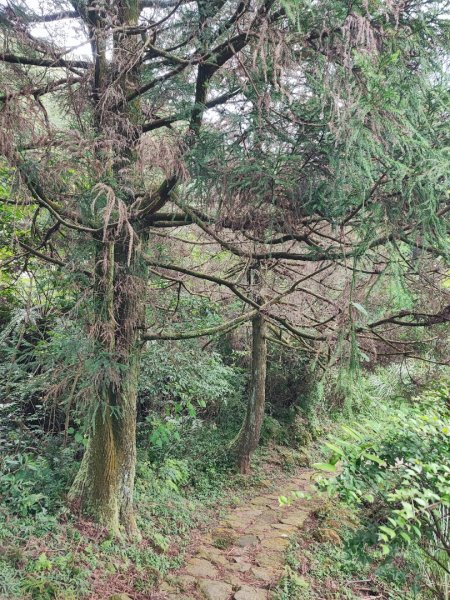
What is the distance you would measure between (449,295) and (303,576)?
129 inches

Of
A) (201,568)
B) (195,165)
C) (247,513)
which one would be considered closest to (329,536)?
(247,513)

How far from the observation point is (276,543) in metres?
5.23

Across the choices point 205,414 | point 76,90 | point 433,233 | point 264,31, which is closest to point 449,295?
point 433,233

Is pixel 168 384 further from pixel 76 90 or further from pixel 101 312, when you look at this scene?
pixel 76 90

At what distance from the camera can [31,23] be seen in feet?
11.6

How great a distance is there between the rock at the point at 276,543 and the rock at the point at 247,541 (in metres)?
0.11

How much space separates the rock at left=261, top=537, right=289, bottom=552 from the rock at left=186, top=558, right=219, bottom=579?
0.84 metres

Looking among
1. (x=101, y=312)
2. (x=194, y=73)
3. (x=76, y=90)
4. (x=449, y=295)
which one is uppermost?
(x=194, y=73)

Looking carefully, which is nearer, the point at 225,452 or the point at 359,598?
the point at 359,598

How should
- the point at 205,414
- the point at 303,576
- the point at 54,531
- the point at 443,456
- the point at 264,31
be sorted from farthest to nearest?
the point at 205,414
the point at 303,576
the point at 54,531
the point at 443,456
the point at 264,31

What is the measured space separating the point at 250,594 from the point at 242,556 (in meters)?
0.87

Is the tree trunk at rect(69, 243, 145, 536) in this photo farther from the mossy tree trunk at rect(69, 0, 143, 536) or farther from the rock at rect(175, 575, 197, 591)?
the rock at rect(175, 575, 197, 591)

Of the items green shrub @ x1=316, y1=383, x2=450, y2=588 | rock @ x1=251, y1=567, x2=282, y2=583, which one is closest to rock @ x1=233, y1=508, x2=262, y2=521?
rock @ x1=251, y1=567, x2=282, y2=583

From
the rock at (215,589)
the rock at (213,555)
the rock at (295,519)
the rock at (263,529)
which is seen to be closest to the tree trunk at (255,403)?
the rock at (295,519)
